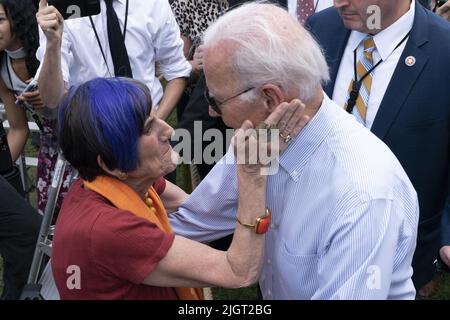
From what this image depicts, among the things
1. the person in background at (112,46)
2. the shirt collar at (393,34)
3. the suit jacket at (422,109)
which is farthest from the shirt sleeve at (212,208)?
the person in background at (112,46)

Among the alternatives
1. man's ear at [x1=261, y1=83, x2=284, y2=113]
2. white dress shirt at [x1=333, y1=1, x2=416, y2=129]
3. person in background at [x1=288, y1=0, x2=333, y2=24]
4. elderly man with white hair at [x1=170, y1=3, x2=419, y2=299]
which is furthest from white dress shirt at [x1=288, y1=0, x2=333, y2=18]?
man's ear at [x1=261, y1=83, x2=284, y2=113]

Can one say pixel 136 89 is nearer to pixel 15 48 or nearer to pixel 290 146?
pixel 290 146

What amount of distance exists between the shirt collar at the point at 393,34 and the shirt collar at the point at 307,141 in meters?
0.83

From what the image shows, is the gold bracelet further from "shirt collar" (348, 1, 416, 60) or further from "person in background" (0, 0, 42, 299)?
"person in background" (0, 0, 42, 299)

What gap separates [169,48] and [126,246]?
1.90m

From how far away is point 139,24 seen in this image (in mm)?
3262

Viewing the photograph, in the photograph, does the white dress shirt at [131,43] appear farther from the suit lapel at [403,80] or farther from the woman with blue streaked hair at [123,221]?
the suit lapel at [403,80]

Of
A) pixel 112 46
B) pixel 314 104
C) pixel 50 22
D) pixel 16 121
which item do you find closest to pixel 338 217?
pixel 314 104

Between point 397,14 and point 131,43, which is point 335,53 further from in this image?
point 131,43

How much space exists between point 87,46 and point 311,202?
1834mm

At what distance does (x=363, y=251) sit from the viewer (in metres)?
1.70

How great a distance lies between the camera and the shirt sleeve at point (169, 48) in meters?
3.37
